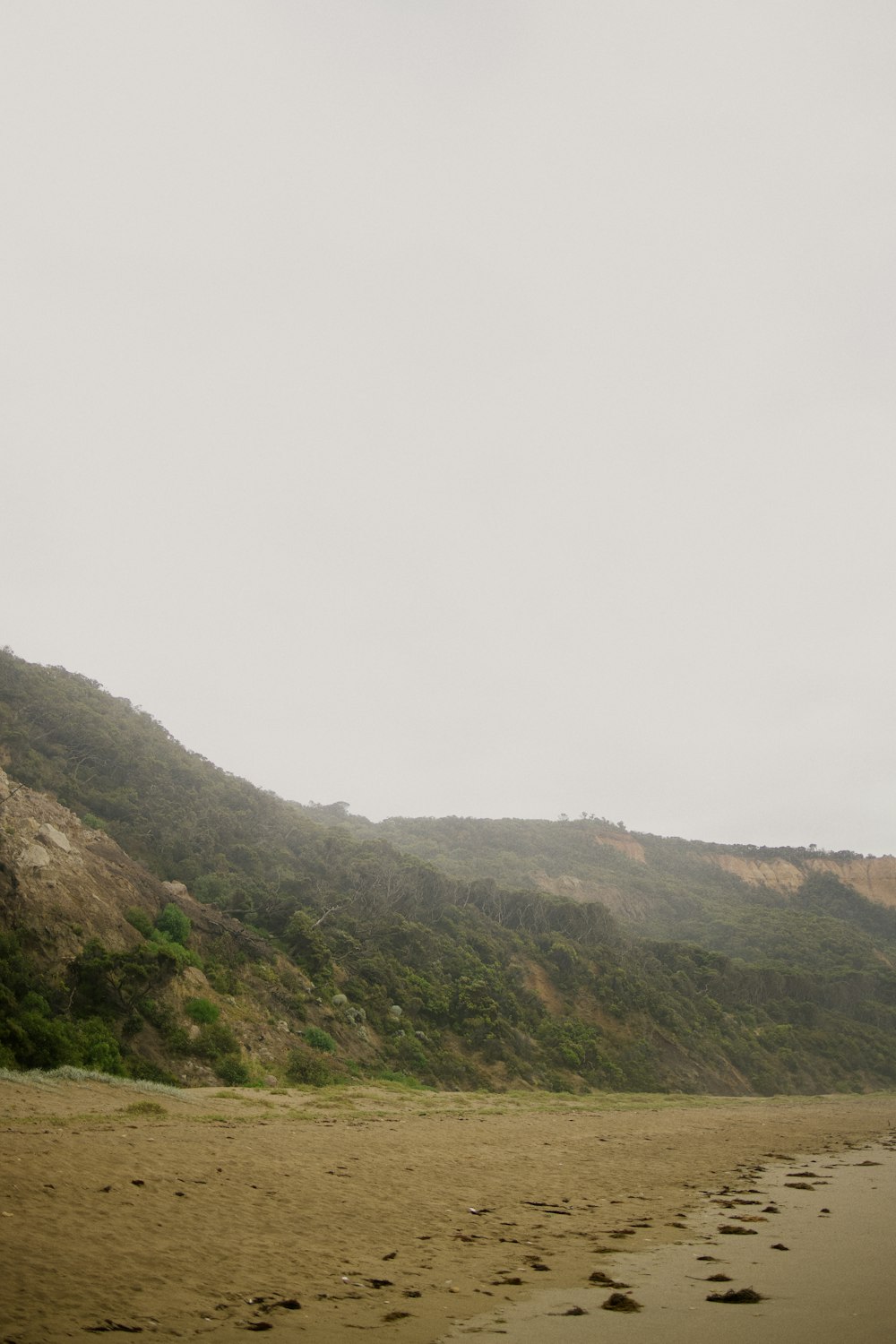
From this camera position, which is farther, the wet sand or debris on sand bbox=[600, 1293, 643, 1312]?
debris on sand bbox=[600, 1293, 643, 1312]

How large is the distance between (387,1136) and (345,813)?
70382mm

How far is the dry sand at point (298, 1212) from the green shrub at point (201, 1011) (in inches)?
166

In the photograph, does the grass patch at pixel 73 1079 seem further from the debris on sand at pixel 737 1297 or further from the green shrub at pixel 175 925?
the debris on sand at pixel 737 1297

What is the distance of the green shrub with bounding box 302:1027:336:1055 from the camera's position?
23.2 m

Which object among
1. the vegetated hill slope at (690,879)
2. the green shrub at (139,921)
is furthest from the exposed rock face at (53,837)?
the vegetated hill slope at (690,879)

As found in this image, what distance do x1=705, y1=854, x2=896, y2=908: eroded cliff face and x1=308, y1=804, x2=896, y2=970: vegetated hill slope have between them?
0.52ft

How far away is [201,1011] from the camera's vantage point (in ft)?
66.1

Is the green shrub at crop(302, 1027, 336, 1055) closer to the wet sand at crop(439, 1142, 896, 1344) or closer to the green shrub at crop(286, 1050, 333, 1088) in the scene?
the green shrub at crop(286, 1050, 333, 1088)

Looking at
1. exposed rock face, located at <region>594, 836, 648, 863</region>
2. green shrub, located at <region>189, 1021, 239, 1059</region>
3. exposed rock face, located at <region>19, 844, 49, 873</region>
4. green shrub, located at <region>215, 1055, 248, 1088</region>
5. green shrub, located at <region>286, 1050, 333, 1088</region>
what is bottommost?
green shrub, located at <region>286, 1050, 333, 1088</region>

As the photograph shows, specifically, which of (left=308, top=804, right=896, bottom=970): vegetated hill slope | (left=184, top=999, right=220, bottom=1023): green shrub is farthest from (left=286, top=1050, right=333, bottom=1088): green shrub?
(left=308, top=804, right=896, bottom=970): vegetated hill slope

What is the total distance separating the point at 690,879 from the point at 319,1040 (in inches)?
2995

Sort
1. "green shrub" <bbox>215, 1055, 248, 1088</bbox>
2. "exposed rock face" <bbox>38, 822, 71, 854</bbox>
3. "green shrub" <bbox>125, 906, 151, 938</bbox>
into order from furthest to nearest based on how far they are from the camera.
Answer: "green shrub" <bbox>125, 906, 151, 938</bbox> → "exposed rock face" <bbox>38, 822, 71, 854</bbox> → "green shrub" <bbox>215, 1055, 248, 1088</bbox>

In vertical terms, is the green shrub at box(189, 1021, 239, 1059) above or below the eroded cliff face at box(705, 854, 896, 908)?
below

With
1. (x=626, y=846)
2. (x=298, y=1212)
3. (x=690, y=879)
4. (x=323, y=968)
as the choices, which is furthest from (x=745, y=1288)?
(x=626, y=846)
